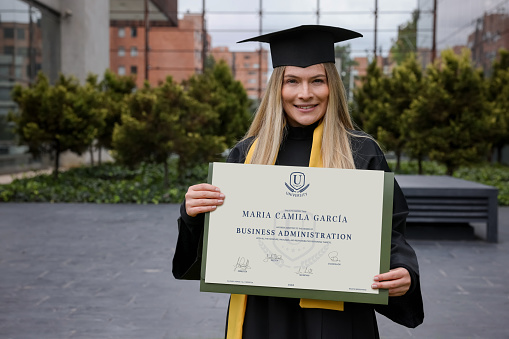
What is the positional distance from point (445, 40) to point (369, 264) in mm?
29966

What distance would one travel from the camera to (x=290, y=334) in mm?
2262

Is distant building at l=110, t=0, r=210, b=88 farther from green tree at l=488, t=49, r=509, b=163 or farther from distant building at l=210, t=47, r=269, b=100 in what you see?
green tree at l=488, t=49, r=509, b=163

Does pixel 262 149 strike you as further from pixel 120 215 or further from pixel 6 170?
pixel 6 170

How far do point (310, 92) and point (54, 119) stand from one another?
1332 centimetres

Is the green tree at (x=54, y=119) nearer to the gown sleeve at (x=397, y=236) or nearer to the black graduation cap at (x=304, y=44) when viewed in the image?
the black graduation cap at (x=304, y=44)

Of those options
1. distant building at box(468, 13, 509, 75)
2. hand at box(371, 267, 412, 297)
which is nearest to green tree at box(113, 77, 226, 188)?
hand at box(371, 267, 412, 297)

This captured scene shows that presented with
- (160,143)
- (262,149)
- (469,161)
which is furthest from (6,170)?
(262,149)

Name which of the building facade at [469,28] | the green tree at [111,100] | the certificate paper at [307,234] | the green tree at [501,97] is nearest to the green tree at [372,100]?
the green tree at [501,97]

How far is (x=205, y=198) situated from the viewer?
212 cm

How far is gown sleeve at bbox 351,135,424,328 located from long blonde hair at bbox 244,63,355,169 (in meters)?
0.06

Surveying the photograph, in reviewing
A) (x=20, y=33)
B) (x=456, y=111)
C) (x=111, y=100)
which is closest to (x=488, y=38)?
(x=456, y=111)

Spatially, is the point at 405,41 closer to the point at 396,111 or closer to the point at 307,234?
the point at 396,111

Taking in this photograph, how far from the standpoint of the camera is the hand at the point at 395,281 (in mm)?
2031

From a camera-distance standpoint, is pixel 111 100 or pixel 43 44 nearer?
pixel 111 100
